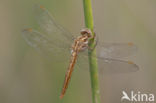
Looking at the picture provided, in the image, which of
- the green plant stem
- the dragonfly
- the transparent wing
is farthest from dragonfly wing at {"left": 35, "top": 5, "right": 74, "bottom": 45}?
the green plant stem

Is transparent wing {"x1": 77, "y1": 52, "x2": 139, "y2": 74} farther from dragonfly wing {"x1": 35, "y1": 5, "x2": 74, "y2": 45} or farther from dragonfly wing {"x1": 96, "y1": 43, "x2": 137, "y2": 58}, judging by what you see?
dragonfly wing {"x1": 35, "y1": 5, "x2": 74, "y2": 45}

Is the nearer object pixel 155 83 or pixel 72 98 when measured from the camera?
pixel 72 98

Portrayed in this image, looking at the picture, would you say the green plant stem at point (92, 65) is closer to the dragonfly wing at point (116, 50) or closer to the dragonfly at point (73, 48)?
the dragonfly at point (73, 48)

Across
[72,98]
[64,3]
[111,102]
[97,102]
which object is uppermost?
[64,3]

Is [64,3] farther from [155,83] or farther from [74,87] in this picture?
[155,83]

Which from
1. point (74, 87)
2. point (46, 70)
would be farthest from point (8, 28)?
point (74, 87)

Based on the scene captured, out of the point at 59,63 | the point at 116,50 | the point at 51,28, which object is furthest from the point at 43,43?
the point at 59,63
